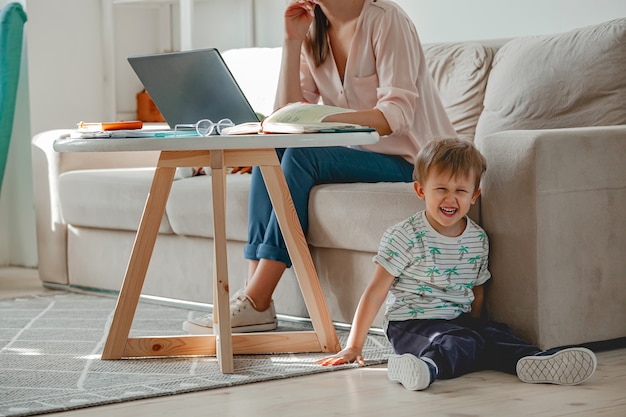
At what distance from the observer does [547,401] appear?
184 centimetres

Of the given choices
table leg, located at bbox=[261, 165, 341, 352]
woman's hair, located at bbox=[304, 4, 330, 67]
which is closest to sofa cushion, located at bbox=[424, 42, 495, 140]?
woman's hair, located at bbox=[304, 4, 330, 67]

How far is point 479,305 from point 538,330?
0.14m

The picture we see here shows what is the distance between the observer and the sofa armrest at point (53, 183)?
3418 millimetres

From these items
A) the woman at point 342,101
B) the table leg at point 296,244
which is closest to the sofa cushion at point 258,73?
the woman at point 342,101

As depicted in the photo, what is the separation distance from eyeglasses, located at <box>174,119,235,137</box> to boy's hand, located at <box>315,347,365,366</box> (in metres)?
0.51

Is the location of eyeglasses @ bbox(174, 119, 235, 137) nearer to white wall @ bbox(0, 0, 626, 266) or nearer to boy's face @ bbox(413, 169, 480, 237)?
boy's face @ bbox(413, 169, 480, 237)

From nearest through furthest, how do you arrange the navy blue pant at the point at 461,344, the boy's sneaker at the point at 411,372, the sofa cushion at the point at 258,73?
the boy's sneaker at the point at 411,372 → the navy blue pant at the point at 461,344 → the sofa cushion at the point at 258,73

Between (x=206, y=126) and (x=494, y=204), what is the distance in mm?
627

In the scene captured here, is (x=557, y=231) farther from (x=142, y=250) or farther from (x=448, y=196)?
(x=142, y=250)

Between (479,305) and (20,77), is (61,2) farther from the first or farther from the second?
(479,305)

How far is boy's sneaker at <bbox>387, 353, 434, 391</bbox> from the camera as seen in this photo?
193 centimetres

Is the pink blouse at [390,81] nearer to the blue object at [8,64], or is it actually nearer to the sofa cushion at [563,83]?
the sofa cushion at [563,83]

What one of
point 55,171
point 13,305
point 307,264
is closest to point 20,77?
point 55,171

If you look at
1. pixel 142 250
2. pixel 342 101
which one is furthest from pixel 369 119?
pixel 142 250
